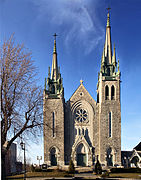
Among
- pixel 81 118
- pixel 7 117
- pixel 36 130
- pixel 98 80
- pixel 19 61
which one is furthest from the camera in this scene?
pixel 98 80

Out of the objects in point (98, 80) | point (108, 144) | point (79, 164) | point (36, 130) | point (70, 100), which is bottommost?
point (79, 164)

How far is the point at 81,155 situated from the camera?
47.2m

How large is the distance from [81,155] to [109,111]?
9878mm

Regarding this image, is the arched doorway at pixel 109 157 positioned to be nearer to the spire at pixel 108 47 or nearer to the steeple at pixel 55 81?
the steeple at pixel 55 81

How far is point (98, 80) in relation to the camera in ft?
172

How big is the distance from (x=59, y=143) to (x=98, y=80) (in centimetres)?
1553

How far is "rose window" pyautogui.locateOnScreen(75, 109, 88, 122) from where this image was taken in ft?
160

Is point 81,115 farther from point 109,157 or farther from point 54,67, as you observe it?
point 54,67

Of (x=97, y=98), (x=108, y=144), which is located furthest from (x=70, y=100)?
(x=108, y=144)

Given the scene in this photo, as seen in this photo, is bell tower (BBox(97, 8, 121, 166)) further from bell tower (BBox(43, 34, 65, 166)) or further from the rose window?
bell tower (BBox(43, 34, 65, 166))

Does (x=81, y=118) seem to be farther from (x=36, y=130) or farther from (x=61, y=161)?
(x=36, y=130)

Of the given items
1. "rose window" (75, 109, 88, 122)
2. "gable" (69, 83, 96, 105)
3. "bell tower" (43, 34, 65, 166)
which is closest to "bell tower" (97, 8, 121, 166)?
"gable" (69, 83, 96, 105)

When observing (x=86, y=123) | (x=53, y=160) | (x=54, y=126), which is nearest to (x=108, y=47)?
(x=86, y=123)

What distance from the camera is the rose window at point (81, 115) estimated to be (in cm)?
4875
